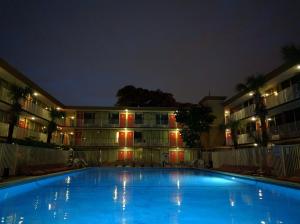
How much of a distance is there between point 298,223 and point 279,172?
1016 cm

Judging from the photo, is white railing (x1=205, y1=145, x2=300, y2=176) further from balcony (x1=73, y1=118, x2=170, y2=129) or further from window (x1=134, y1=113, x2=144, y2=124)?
window (x1=134, y1=113, x2=144, y2=124)

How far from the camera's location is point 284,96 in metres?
22.2

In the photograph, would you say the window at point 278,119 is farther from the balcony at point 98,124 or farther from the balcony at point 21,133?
the balcony at point 21,133

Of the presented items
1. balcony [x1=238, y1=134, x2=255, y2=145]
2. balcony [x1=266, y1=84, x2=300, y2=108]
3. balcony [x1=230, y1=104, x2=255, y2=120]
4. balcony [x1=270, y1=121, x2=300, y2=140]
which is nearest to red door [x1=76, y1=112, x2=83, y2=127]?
balcony [x1=230, y1=104, x2=255, y2=120]

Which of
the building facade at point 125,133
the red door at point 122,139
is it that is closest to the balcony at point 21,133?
the building facade at point 125,133

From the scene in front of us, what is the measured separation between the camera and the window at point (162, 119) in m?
40.6

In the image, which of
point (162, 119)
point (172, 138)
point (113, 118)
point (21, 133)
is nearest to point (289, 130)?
point (172, 138)

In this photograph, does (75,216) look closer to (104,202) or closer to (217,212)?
(104,202)

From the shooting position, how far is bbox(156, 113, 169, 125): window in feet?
133

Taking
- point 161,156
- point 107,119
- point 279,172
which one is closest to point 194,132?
point 161,156

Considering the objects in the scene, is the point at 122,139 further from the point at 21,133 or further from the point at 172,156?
the point at 21,133

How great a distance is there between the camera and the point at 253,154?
771 inches

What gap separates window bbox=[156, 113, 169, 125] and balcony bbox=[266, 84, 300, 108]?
1796 centimetres

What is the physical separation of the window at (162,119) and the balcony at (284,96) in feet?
58.9
